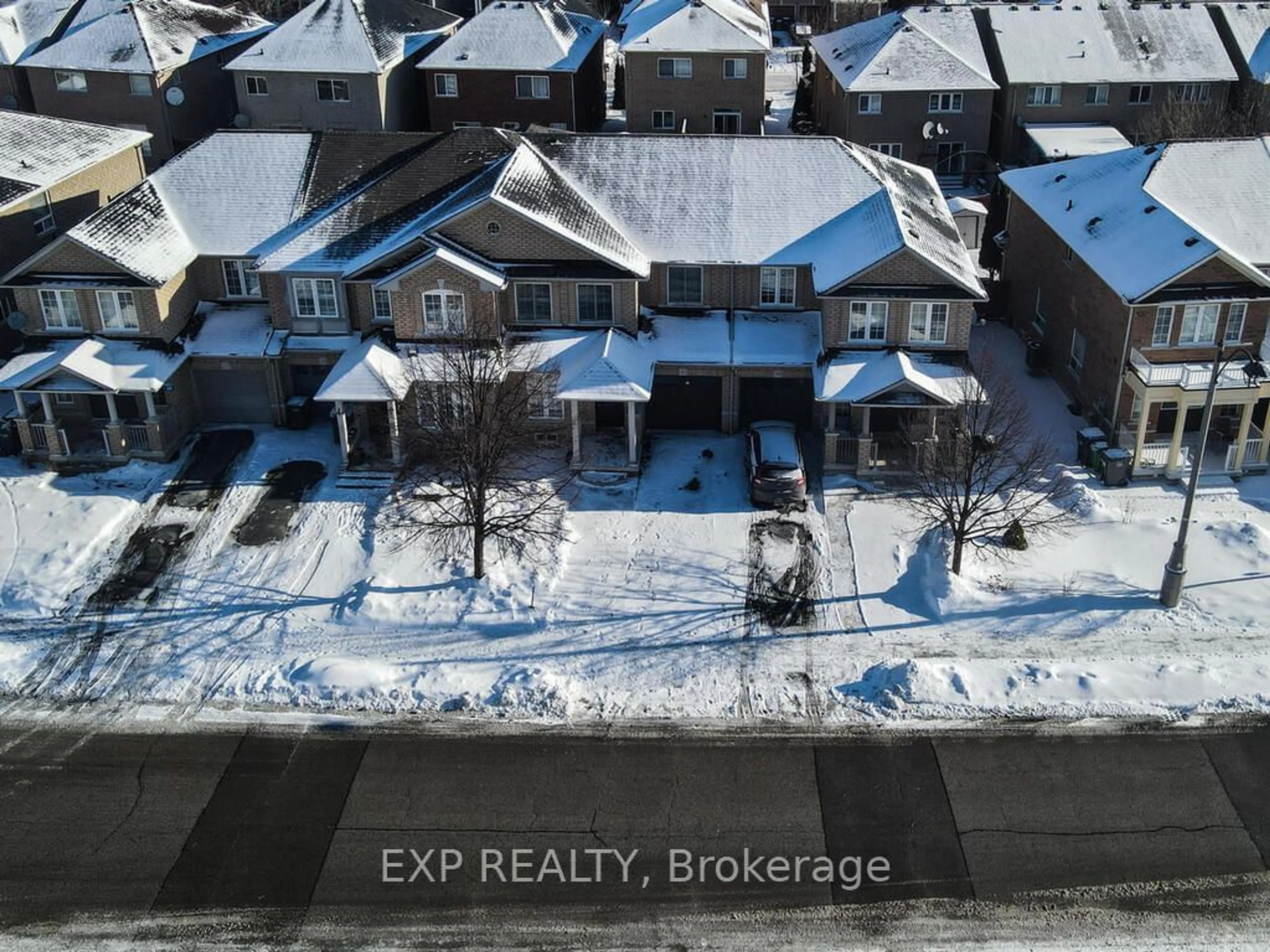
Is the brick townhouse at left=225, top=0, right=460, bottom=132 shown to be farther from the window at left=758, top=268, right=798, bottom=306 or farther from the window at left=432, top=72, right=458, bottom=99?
the window at left=758, top=268, right=798, bottom=306

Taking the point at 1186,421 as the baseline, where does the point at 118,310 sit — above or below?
above

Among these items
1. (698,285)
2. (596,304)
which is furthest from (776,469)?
(596,304)

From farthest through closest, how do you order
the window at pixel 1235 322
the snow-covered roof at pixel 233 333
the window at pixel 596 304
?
1. the snow-covered roof at pixel 233 333
2. the window at pixel 596 304
3. the window at pixel 1235 322

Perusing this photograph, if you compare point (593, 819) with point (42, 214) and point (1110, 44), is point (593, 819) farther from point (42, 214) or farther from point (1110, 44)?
point (1110, 44)

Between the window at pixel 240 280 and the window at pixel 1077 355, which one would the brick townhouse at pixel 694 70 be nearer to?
the window at pixel 1077 355

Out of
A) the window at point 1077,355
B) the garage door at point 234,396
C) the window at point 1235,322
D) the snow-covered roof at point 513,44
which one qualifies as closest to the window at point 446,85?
the snow-covered roof at point 513,44

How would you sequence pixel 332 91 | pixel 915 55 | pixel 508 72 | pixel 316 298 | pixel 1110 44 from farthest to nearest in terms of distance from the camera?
pixel 1110 44 → pixel 508 72 → pixel 915 55 → pixel 332 91 → pixel 316 298

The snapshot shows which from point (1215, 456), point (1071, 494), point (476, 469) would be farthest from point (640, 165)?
point (1215, 456)
